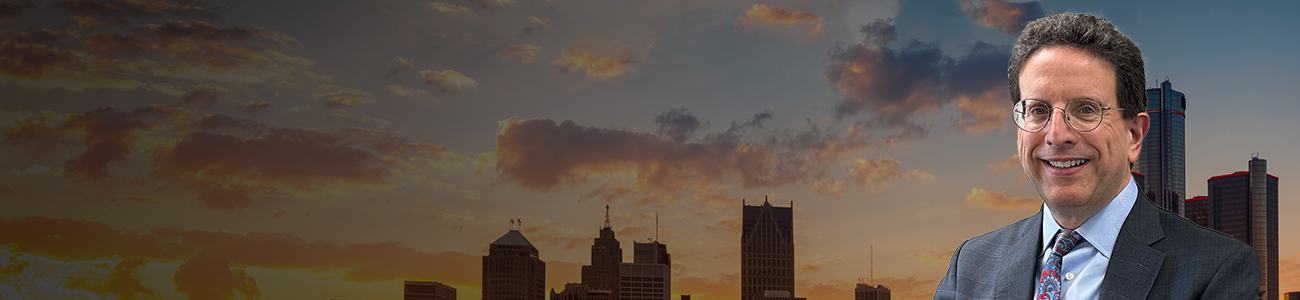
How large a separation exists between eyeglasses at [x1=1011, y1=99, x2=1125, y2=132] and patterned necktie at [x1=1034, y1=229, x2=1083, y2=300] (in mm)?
535

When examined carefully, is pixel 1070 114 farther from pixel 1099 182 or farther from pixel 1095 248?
pixel 1095 248

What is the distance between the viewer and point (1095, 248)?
450 centimetres

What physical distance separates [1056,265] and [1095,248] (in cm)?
19

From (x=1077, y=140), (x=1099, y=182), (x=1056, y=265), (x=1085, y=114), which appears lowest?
(x=1056, y=265)

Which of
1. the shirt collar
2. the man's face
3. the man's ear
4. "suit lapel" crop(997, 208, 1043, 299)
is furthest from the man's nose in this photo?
"suit lapel" crop(997, 208, 1043, 299)

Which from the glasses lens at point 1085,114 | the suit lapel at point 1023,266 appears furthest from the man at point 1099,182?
the suit lapel at point 1023,266

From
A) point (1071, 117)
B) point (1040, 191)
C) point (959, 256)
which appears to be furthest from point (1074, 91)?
point (959, 256)

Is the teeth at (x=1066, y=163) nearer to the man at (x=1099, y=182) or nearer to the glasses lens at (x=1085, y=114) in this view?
the man at (x=1099, y=182)

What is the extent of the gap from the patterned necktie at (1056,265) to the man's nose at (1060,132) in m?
0.49

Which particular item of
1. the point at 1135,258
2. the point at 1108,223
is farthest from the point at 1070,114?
the point at 1135,258

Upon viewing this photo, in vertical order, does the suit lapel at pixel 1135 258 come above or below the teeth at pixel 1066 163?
below

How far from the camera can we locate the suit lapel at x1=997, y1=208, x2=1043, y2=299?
15.7 feet

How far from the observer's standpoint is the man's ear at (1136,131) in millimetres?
4407

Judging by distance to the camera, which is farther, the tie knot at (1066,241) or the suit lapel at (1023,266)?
the suit lapel at (1023,266)
